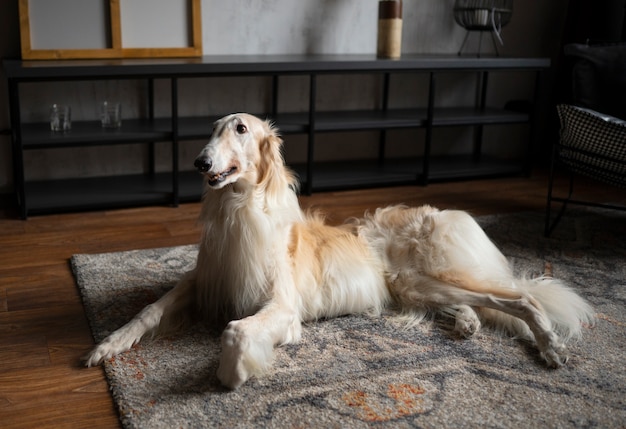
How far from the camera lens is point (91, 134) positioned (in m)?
3.40

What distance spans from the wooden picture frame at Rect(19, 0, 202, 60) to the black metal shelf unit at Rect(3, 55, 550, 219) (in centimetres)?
15

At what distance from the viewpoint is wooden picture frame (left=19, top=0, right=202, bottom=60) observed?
136 inches

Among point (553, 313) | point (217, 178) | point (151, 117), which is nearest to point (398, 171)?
point (151, 117)

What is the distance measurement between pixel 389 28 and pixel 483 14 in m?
0.64

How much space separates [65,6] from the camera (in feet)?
11.5

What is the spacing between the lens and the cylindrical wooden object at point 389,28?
401 centimetres

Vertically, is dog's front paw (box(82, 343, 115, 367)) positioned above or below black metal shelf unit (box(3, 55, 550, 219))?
below

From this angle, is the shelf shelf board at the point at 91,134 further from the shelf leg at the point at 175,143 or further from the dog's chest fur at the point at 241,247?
the dog's chest fur at the point at 241,247

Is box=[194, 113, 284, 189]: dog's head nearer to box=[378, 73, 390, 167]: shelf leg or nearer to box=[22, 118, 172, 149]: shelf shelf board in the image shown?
box=[22, 118, 172, 149]: shelf shelf board

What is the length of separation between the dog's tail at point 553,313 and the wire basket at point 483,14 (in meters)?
2.33

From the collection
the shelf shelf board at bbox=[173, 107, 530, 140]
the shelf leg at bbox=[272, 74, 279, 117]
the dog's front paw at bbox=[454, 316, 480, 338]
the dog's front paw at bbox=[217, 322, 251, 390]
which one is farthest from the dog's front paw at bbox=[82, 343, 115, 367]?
the shelf leg at bbox=[272, 74, 279, 117]

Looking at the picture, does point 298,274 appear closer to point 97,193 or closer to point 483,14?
point 97,193

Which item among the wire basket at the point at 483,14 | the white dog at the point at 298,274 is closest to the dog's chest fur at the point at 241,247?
the white dog at the point at 298,274

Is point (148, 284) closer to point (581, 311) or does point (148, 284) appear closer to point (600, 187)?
point (581, 311)
